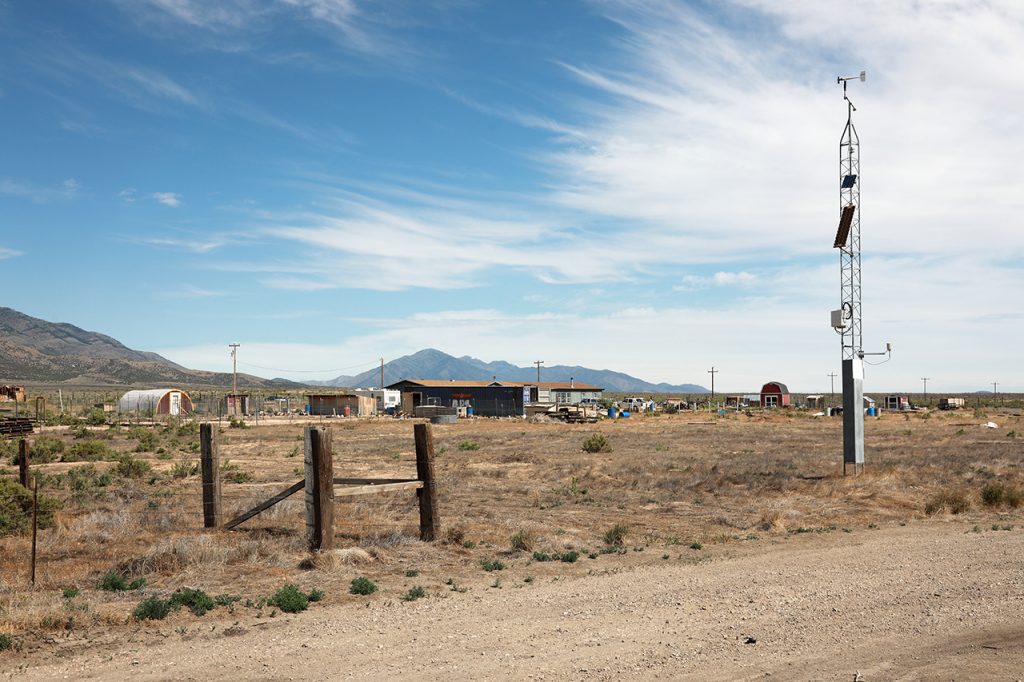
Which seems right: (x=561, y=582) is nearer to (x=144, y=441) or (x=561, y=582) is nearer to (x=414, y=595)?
(x=414, y=595)

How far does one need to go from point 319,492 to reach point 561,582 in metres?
3.97

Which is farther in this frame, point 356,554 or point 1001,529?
point 1001,529

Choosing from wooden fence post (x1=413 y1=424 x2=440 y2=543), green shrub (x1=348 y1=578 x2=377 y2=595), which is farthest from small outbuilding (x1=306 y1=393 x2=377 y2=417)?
green shrub (x1=348 y1=578 x2=377 y2=595)

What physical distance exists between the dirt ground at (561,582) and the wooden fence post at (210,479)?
0.56 metres

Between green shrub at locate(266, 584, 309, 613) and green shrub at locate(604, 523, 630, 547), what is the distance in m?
6.19

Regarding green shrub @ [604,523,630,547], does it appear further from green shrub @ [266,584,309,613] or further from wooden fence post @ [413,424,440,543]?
green shrub @ [266,584,309,613]

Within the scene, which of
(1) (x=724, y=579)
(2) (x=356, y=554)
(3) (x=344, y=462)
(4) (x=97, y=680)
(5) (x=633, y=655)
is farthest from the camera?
(3) (x=344, y=462)

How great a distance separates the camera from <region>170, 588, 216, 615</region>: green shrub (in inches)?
386

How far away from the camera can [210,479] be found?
1502 cm

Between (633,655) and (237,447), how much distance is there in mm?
37435

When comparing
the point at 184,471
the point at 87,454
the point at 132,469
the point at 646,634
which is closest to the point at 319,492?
the point at 646,634

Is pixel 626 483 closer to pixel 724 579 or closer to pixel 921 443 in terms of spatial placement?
pixel 724 579

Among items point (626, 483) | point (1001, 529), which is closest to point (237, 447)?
point (626, 483)

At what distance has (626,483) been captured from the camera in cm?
2473
